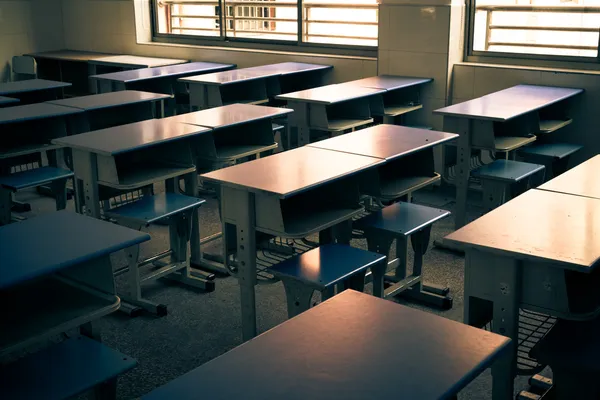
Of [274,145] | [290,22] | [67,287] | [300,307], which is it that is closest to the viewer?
[67,287]

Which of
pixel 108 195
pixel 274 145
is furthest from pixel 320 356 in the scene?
pixel 274 145

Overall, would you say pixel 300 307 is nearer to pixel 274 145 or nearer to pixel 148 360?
pixel 148 360

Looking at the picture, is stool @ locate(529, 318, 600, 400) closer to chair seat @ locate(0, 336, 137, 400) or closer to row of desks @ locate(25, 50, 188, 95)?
chair seat @ locate(0, 336, 137, 400)

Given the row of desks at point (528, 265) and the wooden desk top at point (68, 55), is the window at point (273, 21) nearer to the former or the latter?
the wooden desk top at point (68, 55)

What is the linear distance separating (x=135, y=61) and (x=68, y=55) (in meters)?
1.23

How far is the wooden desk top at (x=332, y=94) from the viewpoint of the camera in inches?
201

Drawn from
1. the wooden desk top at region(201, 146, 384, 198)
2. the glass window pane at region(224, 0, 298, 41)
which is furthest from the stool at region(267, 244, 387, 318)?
the glass window pane at region(224, 0, 298, 41)

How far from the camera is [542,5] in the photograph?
219 inches

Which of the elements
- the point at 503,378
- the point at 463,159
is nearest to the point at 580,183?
the point at 503,378

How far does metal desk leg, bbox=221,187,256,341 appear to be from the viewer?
10.1 feet

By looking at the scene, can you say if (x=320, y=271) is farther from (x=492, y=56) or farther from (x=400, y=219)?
(x=492, y=56)

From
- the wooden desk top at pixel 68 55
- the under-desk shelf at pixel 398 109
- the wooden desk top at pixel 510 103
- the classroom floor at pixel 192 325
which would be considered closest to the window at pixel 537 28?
the wooden desk top at pixel 510 103

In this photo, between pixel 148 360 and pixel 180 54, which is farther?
pixel 180 54

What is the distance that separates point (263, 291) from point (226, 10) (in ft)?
14.5
